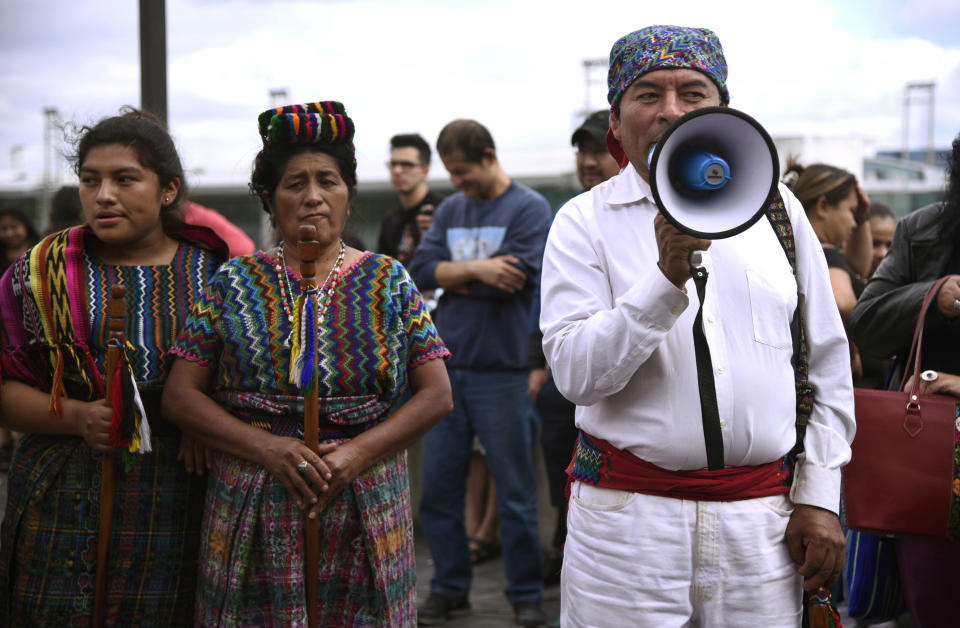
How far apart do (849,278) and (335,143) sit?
277 centimetres

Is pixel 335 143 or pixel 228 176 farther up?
pixel 228 176

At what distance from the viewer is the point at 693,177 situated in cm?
192

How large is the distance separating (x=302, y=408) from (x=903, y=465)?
5.53 ft

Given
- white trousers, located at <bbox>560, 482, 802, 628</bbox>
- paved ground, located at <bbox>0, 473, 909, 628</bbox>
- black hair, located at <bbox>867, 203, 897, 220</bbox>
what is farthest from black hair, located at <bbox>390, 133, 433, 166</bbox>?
white trousers, located at <bbox>560, 482, 802, 628</bbox>

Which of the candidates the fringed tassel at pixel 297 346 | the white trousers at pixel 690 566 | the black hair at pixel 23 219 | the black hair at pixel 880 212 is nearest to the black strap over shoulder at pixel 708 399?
the white trousers at pixel 690 566

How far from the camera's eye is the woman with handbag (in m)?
2.90

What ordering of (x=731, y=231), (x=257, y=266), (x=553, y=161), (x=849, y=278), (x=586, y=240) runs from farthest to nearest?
(x=553, y=161), (x=849, y=278), (x=257, y=266), (x=586, y=240), (x=731, y=231)

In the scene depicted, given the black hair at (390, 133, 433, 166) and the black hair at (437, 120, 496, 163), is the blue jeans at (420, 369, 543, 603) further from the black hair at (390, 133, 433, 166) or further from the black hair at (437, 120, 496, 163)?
the black hair at (390, 133, 433, 166)

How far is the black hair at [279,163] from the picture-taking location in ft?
9.09

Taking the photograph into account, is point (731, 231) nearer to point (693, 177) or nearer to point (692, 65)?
point (693, 177)

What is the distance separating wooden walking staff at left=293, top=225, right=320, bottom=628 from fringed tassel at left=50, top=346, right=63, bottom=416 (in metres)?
0.74

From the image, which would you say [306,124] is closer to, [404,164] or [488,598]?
[488,598]

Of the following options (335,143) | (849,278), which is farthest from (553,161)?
(335,143)

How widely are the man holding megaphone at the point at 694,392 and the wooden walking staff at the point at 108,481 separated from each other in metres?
1.19
